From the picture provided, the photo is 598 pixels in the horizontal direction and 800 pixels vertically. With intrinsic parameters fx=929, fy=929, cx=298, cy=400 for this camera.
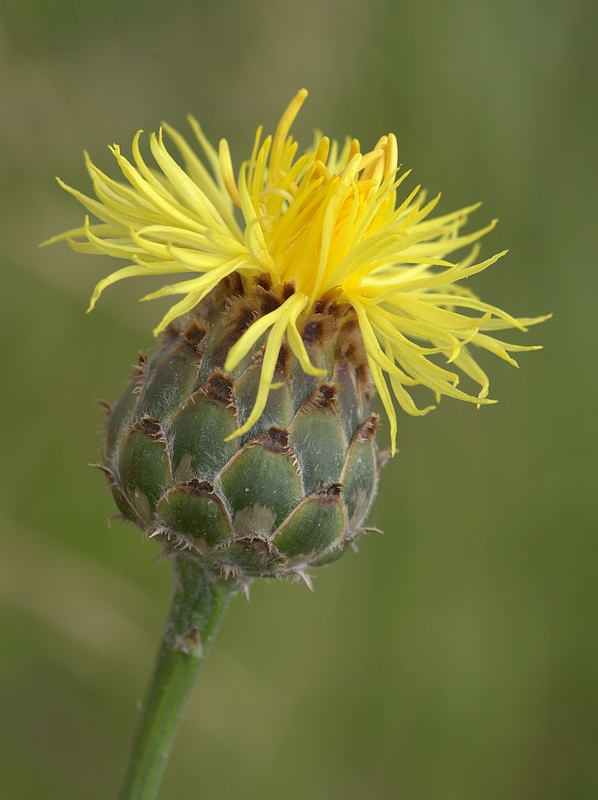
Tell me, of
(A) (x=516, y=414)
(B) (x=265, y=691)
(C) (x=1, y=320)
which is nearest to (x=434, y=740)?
(B) (x=265, y=691)

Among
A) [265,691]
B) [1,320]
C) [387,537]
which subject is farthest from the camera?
[387,537]

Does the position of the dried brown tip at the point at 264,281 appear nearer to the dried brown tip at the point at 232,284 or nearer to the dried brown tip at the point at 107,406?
the dried brown tip at the point at 232,284

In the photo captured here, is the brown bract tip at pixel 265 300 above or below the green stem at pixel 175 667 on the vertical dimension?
above

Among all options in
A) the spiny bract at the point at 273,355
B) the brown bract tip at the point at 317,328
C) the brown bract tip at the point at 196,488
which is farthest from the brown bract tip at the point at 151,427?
the brown bract tip at the point at 317,328

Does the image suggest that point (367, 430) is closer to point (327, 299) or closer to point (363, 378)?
point (363, 378)

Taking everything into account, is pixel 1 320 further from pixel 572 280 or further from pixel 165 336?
pixel 572 280

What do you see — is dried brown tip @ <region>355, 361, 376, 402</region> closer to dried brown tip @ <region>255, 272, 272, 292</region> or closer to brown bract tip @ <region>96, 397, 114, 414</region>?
dried brown tip @ <region>255, 272, 272, 292</region>

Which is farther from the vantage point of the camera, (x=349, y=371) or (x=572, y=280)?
(x=572, y=280)

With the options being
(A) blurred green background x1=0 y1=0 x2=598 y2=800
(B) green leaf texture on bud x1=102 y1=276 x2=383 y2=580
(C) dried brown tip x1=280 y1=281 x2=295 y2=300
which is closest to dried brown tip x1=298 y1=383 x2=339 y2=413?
(B) green leaf texture on bud x1=102 y1=276 x2=383 y2=580
